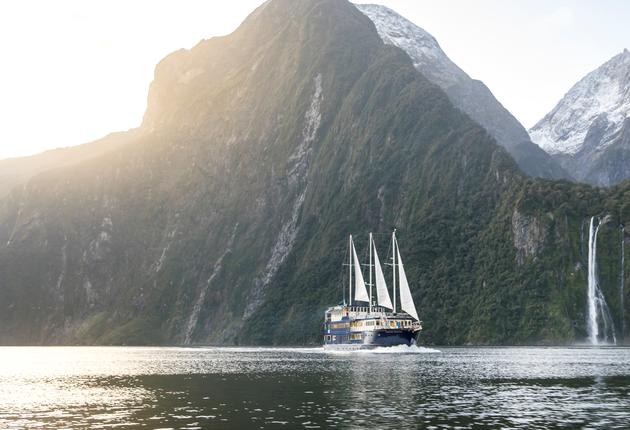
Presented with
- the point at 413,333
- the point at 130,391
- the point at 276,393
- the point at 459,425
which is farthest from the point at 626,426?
the point at 413,333

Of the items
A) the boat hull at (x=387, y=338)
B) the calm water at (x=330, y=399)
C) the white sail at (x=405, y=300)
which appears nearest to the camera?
the calm water at (x=330, y=399)

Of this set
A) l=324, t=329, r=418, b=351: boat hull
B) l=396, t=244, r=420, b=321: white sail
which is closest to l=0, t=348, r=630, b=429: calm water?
l=324, t=329, r=418, b=351: boat hull

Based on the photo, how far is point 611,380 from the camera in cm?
8994

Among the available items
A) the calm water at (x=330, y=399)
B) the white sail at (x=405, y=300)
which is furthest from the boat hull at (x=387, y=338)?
the calm water at (x=330, y=399)

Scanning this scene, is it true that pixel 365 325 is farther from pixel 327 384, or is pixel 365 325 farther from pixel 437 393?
pixel 437 393

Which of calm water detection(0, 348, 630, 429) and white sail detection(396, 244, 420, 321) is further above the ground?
white sail detection(396, 244, 420, 321)

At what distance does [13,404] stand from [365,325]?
117m

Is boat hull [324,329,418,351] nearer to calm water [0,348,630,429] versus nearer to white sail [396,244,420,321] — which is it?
white sail [396,244,420,321]

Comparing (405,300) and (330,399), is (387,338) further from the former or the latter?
Result: (330,399)

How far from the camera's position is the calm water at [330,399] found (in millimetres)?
56625

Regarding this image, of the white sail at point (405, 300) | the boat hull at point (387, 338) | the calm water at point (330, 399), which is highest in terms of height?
the white sail at point (405, 300)

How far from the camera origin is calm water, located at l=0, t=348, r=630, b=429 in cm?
5662

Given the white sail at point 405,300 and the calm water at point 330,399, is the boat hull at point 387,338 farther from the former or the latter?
the calm water at point 330,399

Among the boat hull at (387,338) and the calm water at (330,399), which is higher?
the boat hull at (387,338)
